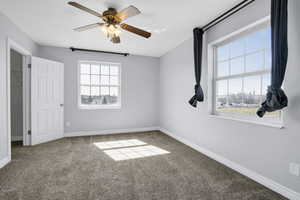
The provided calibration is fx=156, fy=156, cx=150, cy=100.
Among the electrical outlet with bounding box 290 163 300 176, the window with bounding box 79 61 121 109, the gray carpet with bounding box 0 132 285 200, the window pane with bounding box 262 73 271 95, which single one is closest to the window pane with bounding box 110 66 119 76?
the window with bounding box 79 61 121 109

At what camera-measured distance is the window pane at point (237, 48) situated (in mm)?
2533

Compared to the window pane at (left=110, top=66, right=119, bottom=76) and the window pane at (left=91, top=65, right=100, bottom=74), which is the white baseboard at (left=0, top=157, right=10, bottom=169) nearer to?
the window pane at (left=91, top=65, right=100, bottom=74)

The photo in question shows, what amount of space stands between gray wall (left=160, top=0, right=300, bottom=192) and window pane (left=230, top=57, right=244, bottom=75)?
0.50 metres

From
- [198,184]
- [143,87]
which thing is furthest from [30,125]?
[198,184]

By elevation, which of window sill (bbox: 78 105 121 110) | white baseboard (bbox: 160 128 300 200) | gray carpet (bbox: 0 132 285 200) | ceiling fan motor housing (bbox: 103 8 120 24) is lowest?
gray carpet (bbox: 0 132 285 200)

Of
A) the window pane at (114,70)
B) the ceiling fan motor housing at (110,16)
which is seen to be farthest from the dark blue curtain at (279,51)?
the window pane at (114,70)

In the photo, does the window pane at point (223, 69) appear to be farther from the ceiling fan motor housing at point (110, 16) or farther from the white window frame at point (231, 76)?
the ceiling fan motor housing at point (110, 16)

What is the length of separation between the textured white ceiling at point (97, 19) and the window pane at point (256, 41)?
0.59m

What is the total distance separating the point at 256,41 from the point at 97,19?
2613 mm

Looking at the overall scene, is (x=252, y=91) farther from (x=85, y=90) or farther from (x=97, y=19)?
(x=85, y=90)

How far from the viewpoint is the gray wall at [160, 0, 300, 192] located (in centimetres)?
176

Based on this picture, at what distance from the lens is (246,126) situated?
91.1 inches

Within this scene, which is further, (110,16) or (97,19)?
(97,19)

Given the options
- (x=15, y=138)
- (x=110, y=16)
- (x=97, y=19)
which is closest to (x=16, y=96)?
(x=15, y=138)
